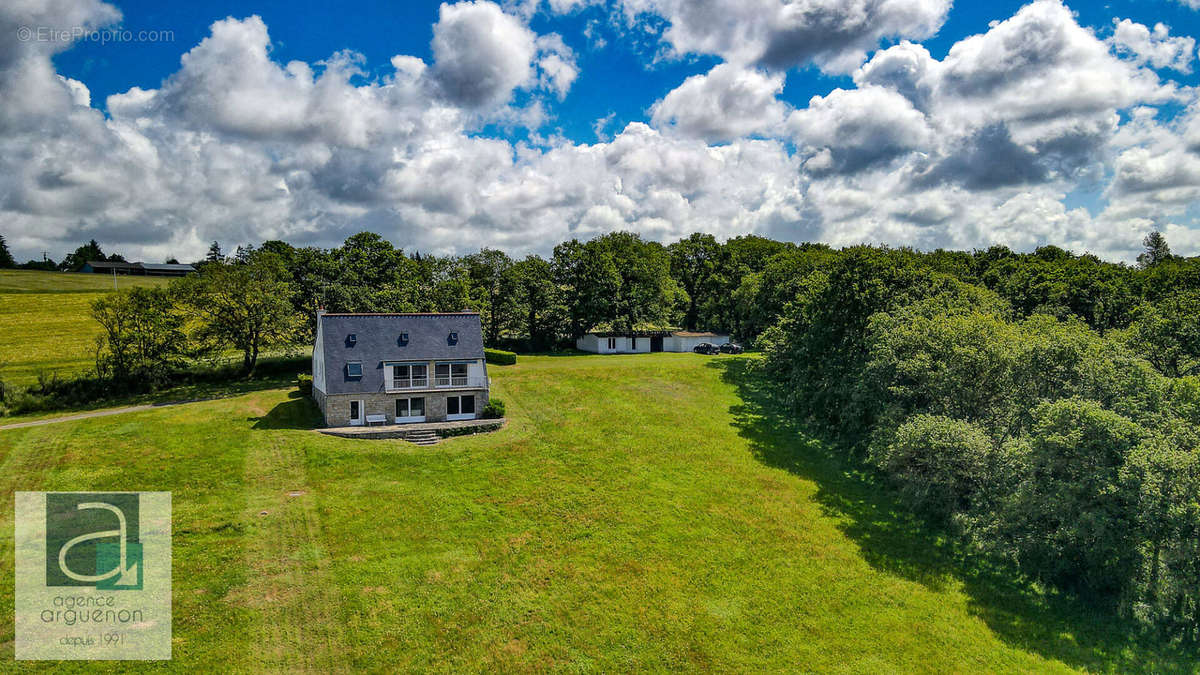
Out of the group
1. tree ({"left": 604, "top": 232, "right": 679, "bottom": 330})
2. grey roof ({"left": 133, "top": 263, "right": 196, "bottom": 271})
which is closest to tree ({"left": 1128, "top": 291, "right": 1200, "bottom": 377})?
tree ({"left": 604, "top": 232, "right": 679, "bottom": 330})

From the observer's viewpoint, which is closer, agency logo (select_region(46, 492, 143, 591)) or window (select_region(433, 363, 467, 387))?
agency logo (select_region(46, 492, 143, 591))

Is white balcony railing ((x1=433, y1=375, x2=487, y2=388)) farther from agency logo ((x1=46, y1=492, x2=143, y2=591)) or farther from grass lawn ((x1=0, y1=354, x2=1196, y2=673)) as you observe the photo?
agency logo ((x1=46, y1=492, x2=143, y2=591))

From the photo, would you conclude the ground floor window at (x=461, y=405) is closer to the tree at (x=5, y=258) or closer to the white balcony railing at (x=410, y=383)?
the white balcony railing at (x=410, y=383)

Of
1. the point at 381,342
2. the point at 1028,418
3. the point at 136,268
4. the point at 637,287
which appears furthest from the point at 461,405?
the point at 136,268

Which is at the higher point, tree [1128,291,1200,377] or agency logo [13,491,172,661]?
tree [1128,291,1200,377]

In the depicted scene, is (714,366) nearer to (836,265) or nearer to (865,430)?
(836,265)

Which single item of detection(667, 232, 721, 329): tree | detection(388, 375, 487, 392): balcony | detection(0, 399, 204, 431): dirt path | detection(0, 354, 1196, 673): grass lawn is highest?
detection(667, 232, 721, 329): tree

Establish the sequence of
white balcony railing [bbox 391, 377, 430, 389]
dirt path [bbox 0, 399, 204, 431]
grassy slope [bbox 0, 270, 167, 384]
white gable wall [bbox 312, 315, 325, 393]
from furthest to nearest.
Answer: grassy slope [bbox 0, 270, 167, 384] → white balcony railing [bbox 391, 377, 430, 389] → white gable wall [bbox 312, 315, 325, 393] → dirt path [bbox 0, 399, 204, 431]
